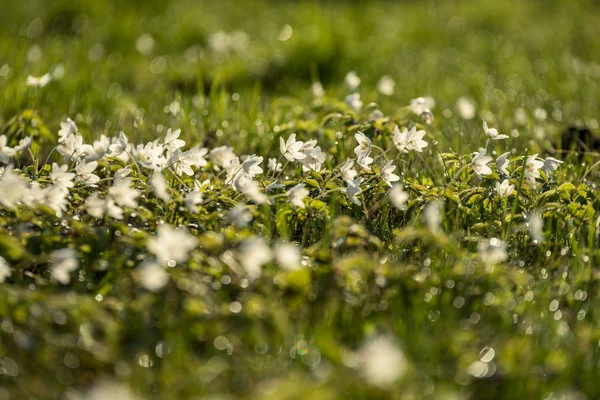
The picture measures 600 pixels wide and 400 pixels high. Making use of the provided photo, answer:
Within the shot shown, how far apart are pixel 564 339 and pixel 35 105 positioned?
299 centimetres

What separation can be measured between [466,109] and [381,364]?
265cm

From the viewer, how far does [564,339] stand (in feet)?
5.98

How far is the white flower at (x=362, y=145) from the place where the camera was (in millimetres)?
2432

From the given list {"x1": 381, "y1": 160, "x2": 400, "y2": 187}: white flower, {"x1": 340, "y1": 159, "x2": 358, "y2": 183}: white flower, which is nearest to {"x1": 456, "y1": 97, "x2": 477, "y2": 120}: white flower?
{"x1": 381, "y1": 160, "x2": 400, "y2": 187}: white flower

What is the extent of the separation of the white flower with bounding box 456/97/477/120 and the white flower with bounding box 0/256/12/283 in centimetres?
263

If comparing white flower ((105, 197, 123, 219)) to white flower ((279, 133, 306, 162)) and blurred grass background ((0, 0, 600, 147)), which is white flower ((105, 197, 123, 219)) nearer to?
white flower ((279, 133, 306, 162))

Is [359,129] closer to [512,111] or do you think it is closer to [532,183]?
[532,183]

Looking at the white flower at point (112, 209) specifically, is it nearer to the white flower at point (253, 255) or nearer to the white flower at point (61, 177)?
the white flower at point (61, 177)

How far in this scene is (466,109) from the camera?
374 cm

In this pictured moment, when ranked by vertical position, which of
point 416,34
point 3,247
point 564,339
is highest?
point 3,247

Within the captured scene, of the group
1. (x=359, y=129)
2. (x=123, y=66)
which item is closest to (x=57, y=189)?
(x=359, y=129)

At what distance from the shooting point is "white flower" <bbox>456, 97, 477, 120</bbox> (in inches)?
147

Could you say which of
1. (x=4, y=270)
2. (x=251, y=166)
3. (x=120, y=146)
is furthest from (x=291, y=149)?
A: (x=4, y=270)

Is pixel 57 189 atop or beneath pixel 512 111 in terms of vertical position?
atop
